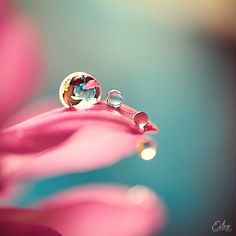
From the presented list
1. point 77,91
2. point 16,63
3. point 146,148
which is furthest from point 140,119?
point 16,63

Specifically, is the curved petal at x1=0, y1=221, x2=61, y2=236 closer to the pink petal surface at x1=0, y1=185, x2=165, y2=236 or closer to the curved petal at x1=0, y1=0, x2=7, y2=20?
the pink petal surface at x1=0, y1=185, x2=165, y2=236

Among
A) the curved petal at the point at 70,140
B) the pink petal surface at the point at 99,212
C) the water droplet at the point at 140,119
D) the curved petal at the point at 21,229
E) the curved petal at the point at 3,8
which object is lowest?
the curved petal at the point at 21,229

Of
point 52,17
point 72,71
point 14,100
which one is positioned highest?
point 52,17

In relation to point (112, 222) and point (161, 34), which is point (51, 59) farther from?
point (112, 222)

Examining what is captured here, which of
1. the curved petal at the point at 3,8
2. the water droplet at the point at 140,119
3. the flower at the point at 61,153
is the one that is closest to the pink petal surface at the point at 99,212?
the flower at the point at 61,153

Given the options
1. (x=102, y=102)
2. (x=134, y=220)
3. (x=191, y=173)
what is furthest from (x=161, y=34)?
(x=134, y=220)

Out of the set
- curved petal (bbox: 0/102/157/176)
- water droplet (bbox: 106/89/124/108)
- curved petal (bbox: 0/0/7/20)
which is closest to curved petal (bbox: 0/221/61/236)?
curved petal (bbox: 0/102/157/176)

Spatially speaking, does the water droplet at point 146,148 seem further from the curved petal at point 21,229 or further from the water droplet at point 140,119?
the curved petal at point 21,229
